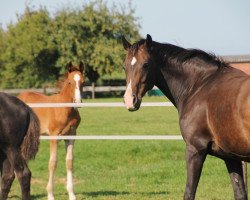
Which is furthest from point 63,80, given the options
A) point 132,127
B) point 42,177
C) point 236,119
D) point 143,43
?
point 132,127

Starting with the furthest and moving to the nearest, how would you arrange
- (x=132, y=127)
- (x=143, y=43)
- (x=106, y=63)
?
1. (x=106, y=63)
2. (x=132, y=127)
3. (x=143, y=43)

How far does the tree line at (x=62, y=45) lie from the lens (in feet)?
147

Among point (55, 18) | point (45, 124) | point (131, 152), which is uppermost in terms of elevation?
point (45, 124)

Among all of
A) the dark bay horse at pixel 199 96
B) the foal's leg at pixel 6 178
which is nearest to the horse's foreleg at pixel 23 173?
the foal's leg at pixel 6 178

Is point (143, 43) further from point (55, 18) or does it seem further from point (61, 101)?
point (55, 18)

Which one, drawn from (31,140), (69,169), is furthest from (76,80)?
(31,140)

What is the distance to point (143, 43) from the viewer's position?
5793 mm

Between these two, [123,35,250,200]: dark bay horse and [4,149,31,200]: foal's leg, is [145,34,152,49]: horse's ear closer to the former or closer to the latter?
[123,35,250,200]: dark bay horse

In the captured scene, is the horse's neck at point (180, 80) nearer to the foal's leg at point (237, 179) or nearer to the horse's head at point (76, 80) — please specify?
the foal's leg at point (237, 179)

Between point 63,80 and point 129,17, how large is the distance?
3967 centimetres

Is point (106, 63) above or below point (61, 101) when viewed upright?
below

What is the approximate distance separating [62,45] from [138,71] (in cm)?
3990

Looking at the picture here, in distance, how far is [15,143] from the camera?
6809 mm

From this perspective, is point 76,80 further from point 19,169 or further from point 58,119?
point 19,169
